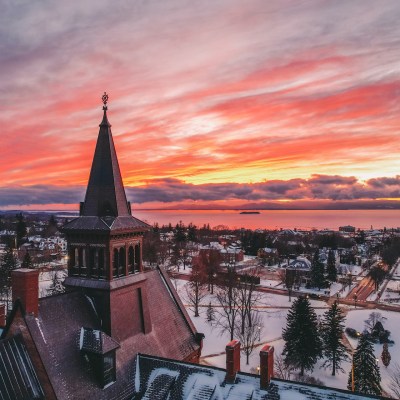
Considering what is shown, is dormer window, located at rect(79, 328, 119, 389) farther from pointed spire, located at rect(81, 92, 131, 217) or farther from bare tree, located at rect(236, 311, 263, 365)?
bare tree, located at rect(236, 311, 263, 365)

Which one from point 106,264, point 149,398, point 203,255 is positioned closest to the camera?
point 149,398

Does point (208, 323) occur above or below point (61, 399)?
below

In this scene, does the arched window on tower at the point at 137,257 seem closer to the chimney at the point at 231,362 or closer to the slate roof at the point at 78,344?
the slate roof at the point at 78,344

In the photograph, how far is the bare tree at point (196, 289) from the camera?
180ft

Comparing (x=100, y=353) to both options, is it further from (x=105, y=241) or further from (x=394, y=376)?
(x=394, y=376)

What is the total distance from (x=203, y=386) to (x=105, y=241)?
29.8 feet

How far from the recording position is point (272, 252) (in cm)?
12888

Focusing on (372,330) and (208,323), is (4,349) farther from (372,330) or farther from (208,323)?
(372,330)

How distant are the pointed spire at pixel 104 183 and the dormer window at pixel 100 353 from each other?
258 inches

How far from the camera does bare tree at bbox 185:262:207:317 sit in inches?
2162

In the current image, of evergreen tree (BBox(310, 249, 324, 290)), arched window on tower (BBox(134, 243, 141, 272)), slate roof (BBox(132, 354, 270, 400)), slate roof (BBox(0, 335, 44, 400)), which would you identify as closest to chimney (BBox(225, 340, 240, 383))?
slate roof (BBox(132, 354, 270, 400))

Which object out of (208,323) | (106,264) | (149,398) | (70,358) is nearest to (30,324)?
(70,358)

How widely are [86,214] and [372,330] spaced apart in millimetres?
43809

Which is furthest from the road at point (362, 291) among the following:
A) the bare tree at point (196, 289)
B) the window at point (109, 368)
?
the window at point (109, 368)
